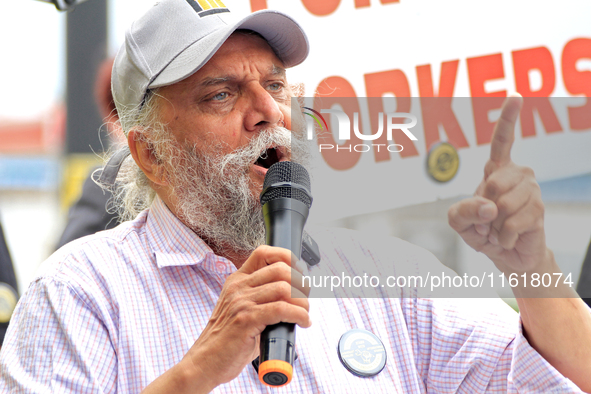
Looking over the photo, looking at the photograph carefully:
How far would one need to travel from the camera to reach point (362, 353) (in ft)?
4.88

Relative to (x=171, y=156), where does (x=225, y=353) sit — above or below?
below

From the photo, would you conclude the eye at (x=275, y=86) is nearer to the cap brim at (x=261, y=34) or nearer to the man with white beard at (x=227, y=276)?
the man with white beard at (x=227, y=276)

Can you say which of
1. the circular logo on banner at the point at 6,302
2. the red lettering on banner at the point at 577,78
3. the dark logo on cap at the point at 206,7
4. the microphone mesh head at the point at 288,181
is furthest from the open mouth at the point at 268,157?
the circular logo on banner at the point at 6,302

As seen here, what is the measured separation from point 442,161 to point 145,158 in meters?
0.98

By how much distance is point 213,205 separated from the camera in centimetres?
159

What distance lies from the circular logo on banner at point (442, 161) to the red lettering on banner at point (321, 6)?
112 cm

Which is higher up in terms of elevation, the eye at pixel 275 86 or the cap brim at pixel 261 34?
the cap brim at pixel 261 34

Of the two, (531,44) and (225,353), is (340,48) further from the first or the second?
(225,353)

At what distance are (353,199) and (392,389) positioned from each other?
599 mm

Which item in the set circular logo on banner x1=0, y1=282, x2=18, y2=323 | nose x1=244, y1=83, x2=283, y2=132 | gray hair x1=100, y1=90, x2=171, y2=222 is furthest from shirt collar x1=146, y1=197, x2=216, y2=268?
circular logo on banner x1=0, y1=282, x2=18, y2=323

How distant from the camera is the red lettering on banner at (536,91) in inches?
41.8

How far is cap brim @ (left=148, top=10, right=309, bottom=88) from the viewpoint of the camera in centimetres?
150

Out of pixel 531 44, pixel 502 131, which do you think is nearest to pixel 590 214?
pixel 502 131

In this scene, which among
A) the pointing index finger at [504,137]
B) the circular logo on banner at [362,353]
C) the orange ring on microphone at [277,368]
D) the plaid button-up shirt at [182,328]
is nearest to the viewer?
the orange ring on microphone at [277,368]
